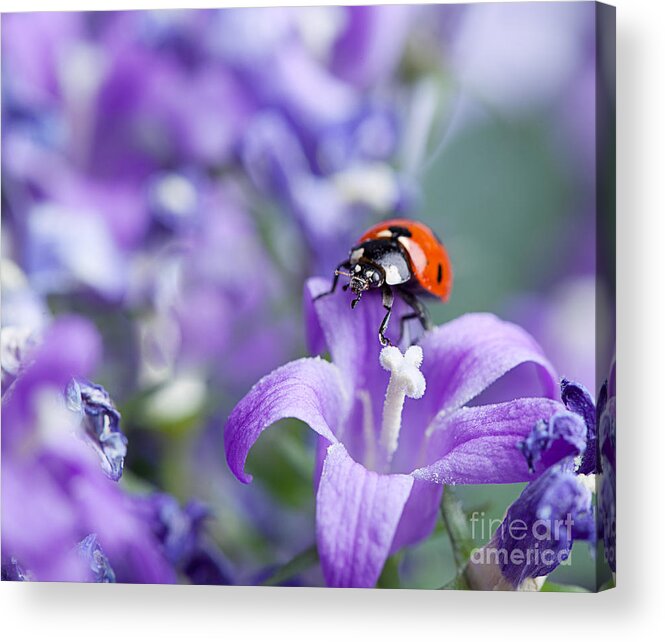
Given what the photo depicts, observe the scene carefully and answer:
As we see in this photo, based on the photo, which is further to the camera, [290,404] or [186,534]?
[186,534]

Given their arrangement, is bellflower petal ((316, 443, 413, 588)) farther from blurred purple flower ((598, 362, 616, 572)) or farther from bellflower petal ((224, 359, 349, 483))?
blurred purple flower ((598, 362, 616, 572))

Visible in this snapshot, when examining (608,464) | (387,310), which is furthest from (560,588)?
(387,310)

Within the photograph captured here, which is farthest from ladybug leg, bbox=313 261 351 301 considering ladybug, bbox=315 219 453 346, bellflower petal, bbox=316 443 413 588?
bellflower petal, bbox=316 443 413 588

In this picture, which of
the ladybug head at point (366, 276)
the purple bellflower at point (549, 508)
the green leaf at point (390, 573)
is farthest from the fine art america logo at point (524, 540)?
the ladybug head at point (366, 276)

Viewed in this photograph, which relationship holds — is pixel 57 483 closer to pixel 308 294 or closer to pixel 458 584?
pixel 308 294

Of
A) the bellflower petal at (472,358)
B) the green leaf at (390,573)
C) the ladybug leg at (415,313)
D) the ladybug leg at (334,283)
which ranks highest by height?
the ladybug leg at (334,283)

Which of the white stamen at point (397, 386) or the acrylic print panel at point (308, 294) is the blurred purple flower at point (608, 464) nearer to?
the acrylic print panel at point (308, 294)

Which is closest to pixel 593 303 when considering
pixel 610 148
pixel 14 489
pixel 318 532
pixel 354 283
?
pixel 610 148
